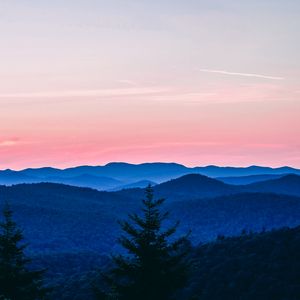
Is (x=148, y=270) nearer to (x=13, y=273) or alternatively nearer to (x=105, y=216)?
(x=13, y=273)

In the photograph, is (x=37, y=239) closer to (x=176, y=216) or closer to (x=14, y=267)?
(x=176, y=216)

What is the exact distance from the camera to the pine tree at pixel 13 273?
19609 millimetres

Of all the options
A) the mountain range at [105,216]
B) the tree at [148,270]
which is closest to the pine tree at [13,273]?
the tree at [148,270]

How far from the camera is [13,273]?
19.7 meters

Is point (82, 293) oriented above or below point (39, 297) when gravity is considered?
below

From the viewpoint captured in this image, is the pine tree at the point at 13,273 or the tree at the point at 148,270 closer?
the tree at the point at 148,270

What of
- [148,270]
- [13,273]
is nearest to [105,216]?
[13,273]

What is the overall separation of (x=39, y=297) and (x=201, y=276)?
1216 inches

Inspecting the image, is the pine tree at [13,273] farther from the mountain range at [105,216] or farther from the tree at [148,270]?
the mountain range at [105,216]

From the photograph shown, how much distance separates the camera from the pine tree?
64.3 feet

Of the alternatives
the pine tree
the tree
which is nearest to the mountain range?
the pine tree

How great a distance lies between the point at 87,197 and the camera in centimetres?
19888

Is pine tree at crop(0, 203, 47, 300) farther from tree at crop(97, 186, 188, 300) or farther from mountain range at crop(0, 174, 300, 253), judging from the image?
mountain range at crop(0, 174, 300, 253)

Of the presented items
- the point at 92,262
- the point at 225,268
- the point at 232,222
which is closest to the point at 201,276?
the point at 225,268
